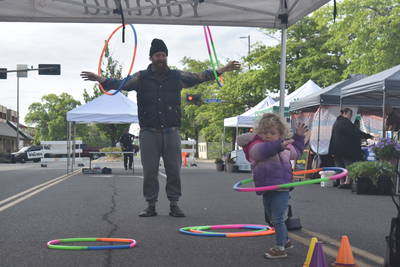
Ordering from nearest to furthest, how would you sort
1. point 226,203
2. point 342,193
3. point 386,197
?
point 226,203
point 386,197
point 342,193

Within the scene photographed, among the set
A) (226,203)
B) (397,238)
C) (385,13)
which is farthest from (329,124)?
(385,13)

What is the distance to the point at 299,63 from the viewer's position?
36.0 metres

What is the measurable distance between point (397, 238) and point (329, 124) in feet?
39.2

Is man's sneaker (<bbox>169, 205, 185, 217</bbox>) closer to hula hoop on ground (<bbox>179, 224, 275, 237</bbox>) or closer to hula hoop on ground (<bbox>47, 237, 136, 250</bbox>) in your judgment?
hula hoop on ground (<bbox>179, 224, 275, 237</bbox>)

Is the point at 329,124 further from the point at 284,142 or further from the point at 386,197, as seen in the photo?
the point at 284,142

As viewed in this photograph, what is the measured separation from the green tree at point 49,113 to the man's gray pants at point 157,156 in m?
94.5

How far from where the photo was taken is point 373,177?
1101 centimetres

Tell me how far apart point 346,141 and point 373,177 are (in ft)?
5.70

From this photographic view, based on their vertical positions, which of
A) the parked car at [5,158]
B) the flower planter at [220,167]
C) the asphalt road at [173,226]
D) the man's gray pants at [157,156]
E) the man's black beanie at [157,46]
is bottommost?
the parked car at [5,158]

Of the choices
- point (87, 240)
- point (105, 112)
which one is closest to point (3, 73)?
point (105, 112)

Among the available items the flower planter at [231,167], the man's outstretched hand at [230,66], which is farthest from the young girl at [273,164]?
the flower planter at [231,167]

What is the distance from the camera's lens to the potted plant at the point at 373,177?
11.0 meters

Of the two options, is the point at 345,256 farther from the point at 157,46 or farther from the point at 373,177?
the point at 373,177

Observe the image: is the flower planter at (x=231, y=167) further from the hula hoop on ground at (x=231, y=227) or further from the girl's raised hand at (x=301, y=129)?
the girl's raised hand at (x=301, y=129)
